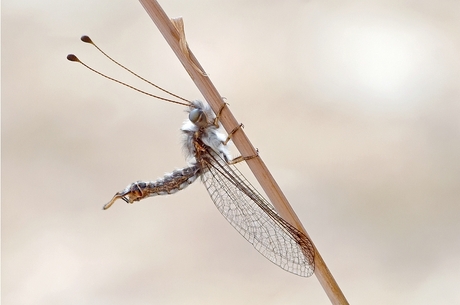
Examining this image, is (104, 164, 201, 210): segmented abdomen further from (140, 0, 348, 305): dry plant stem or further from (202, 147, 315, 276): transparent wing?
(140, 0, 348, 305): dry plant stem

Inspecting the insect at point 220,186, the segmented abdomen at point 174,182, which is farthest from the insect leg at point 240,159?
the segmented abdomen at point 174,182

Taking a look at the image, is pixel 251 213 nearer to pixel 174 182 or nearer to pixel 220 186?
pixel 220 186

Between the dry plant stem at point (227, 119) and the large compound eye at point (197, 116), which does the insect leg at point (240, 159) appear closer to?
the dry plant stem at point (227, 119)

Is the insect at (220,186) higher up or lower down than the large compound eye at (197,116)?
Answer: lower down

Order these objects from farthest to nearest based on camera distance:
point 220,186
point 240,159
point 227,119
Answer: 1. point 220,186
2. point 240,159
3. point 227,119

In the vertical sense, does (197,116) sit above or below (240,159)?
above

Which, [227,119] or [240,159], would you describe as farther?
[240,159]

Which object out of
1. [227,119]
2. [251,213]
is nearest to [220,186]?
[251,213]

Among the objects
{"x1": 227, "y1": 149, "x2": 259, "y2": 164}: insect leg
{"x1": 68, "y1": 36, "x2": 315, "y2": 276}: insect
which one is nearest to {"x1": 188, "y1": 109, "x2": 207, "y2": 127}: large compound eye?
{"x1": 68, "y1": 36, "x2": 315, "y2": 276}: insect
